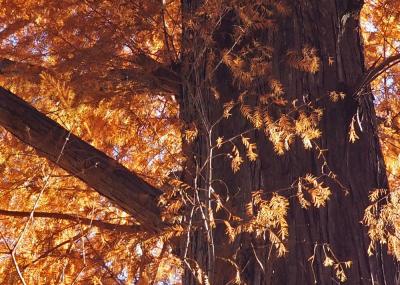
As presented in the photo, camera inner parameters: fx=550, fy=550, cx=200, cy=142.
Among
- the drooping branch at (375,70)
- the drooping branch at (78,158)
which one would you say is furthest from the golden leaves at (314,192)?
the drooping branch at (78,158)

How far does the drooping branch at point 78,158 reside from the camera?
104 inches

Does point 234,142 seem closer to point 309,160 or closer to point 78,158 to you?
point 309,160

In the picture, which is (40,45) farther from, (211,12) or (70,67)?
(211,12)

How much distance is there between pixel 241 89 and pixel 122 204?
828 mm

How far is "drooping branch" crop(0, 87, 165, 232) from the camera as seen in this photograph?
104 inches

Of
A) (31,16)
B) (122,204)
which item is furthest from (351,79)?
(31,16)

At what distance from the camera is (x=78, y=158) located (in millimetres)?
2668

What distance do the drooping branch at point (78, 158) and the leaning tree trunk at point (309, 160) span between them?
0.26 m

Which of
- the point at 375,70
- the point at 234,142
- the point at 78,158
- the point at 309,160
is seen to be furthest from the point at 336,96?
the point at 78,158

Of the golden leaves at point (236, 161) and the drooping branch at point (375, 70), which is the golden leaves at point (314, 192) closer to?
the golden leaves at point (236, 161)

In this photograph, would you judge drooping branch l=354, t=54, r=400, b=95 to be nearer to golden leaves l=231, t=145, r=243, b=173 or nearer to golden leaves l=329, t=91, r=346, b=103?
golden leaves l=329, t=91, r=346, b=103

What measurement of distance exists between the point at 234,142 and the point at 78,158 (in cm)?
76

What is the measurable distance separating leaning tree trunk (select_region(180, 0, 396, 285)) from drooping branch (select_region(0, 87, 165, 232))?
259mm

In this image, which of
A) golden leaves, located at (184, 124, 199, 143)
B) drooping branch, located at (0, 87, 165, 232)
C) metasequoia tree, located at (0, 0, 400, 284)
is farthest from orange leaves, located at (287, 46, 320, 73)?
drooping branch, located at (0, 87, 165, 232)
